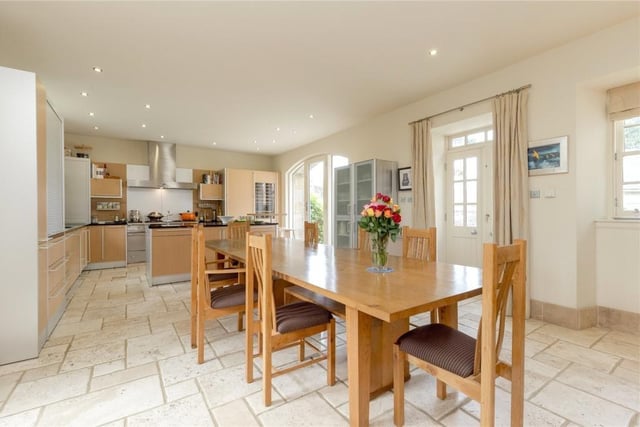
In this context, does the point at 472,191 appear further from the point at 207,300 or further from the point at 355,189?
the point at 207,300

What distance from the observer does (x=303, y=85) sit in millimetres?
3721

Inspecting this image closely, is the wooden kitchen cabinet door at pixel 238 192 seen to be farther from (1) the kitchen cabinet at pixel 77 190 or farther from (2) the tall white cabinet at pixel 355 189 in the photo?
(2) the tall white cabinet at pixel 355 189

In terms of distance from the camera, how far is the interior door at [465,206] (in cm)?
390

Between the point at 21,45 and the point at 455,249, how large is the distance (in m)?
5.33

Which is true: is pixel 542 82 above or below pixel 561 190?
above

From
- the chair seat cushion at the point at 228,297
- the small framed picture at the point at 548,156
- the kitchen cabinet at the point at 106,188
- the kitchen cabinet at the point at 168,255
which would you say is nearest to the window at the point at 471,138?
the small framed picture at the point at 548,156

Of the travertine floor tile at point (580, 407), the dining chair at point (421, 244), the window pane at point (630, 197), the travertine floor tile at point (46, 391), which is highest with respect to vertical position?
the window pane at point (630, 197)

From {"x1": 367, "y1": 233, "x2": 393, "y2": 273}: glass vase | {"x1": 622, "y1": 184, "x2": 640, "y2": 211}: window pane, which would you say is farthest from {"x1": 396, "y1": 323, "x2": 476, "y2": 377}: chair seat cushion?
{"x1": 622, "y1": 184, "x2": 640, "y2": 211}: window pane

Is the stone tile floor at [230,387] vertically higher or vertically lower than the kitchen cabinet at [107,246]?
lower

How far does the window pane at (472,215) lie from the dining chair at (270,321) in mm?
2907

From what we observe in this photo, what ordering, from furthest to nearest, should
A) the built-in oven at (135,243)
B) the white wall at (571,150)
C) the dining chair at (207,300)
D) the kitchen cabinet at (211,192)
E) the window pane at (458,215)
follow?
the kitchen cabinet at (211,192), the built-in oven at (135,243), the window pane at (458,215), the white wall at (571,150), the dining chair at (207,300)

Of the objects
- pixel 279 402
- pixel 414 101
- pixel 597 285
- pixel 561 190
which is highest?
pixel 414 101

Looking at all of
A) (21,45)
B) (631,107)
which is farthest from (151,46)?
(631,107)

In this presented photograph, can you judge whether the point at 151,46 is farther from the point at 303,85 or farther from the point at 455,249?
the point at 455,249
